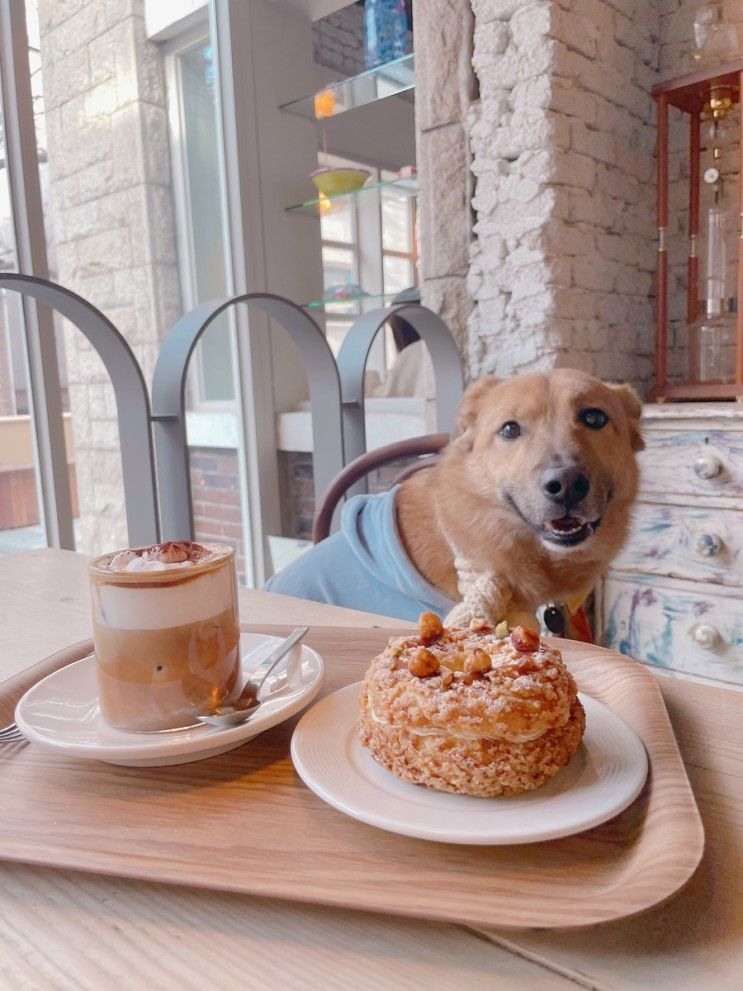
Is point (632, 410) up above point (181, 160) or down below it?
below

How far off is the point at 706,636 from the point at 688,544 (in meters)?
0.22

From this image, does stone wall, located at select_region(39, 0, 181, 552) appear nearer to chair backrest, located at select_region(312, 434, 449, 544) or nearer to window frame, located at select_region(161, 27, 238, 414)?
window frame, located at select_region(161, 27, 238, 414)

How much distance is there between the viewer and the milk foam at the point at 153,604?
1.53 ft

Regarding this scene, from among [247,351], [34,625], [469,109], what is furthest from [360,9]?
[34,625]

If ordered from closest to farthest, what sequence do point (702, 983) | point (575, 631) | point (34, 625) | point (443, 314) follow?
point (702, 983) → point (34, 625) → point (575, 631) → point (443, 314)

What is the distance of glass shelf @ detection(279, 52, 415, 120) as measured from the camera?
7.48 ft

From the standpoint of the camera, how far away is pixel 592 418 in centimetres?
115

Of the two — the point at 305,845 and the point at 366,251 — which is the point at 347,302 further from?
the point at 305,845

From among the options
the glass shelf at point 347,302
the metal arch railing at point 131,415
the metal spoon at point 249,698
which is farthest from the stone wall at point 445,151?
the metal spoon at point 249,698

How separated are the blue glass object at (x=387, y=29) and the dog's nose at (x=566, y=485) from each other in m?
1.84

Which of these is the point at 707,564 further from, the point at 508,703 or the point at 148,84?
the point at 148,84

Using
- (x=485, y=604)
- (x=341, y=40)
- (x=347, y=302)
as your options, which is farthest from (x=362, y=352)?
(x=341, y=40)

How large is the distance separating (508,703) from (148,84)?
287 cm

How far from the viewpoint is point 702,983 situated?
28cm
